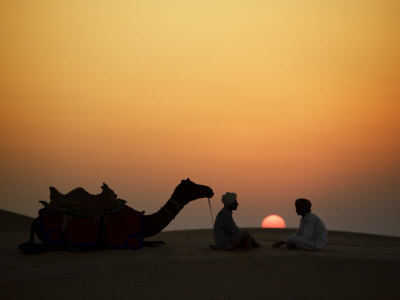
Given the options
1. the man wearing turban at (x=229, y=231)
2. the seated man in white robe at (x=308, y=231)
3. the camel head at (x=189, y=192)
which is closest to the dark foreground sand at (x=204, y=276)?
the man wearing turban at (x=229, y=231)

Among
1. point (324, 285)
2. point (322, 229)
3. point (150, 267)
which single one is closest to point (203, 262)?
point (150, 267)

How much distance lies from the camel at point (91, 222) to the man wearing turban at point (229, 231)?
0.86 metres

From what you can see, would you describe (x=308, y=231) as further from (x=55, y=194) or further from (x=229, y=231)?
(x=55, y=194)

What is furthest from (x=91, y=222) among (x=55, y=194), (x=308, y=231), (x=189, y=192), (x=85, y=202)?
(x=308, y=231)

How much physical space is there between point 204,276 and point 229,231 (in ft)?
10.2

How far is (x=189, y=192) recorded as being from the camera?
15.1m

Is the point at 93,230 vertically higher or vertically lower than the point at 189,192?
lower

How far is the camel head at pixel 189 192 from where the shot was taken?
49.3ft

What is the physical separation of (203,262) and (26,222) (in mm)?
19455

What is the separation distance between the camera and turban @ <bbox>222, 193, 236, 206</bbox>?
14211 millimetres

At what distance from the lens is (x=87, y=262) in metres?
12.7

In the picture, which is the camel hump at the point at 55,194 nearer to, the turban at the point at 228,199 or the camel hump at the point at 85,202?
the camel hump at the point at 85,202

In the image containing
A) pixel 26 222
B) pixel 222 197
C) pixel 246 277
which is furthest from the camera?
pixel 26 222

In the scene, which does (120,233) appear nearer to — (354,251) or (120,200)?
(120,200)
